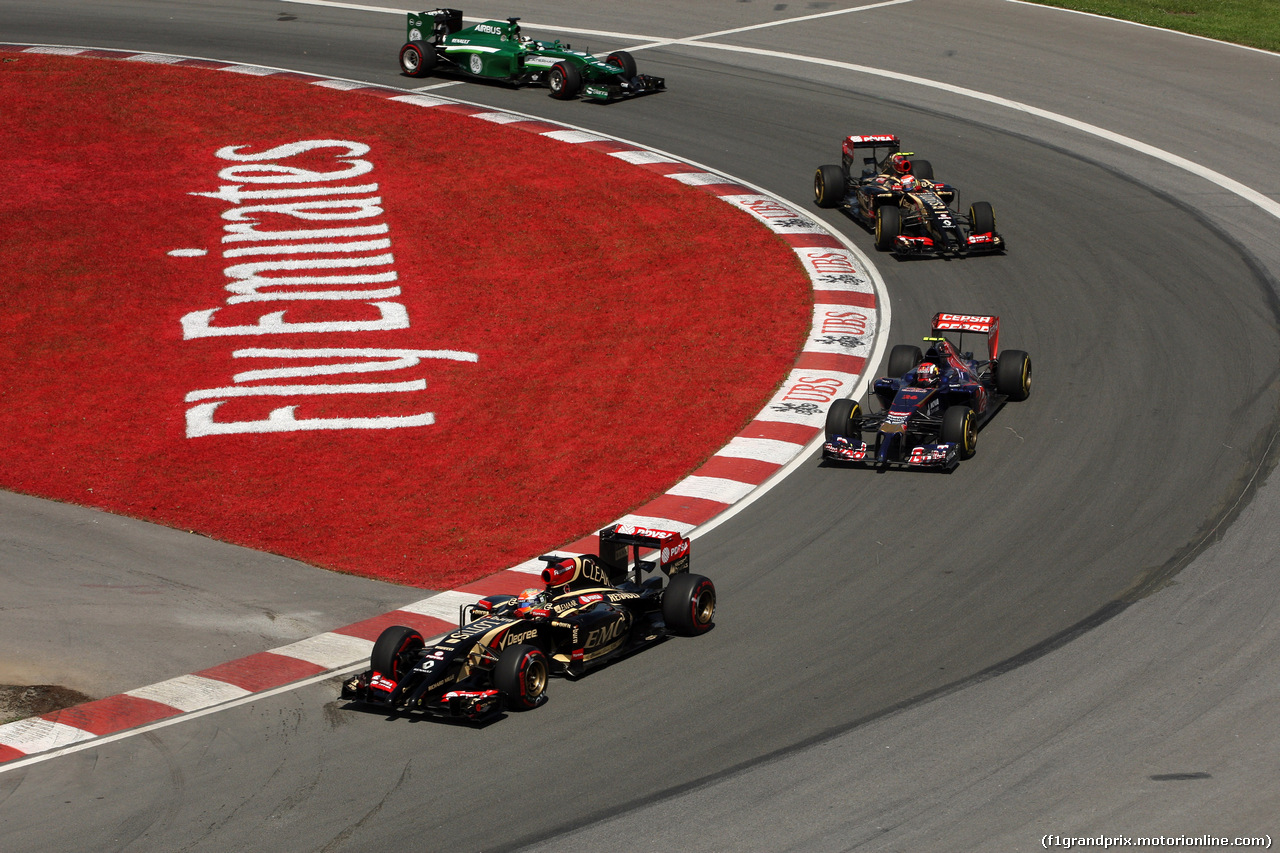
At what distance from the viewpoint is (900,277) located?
26.8m

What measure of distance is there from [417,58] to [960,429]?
24.0 metres

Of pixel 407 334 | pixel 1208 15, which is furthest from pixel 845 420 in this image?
pixel 1208 15

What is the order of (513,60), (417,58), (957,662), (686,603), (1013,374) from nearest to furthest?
(957,662)
(686,603)
(1013,374)
(513,60)
(417,58)

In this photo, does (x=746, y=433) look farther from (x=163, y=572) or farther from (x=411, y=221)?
(x=411, y=221)

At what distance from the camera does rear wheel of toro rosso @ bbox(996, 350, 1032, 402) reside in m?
21.2

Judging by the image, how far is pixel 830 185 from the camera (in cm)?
2991

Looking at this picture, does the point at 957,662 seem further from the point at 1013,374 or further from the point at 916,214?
the point at 916,214

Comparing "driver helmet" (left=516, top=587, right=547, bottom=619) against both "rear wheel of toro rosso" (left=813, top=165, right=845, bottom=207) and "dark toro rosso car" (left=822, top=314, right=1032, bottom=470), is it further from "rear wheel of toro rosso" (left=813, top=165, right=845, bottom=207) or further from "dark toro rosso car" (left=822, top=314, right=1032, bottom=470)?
"rear wheel of toro rosso" (left=813, top=165, right=845, bottom=207)

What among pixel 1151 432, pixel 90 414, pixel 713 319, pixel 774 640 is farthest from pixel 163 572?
pixel 1151 432

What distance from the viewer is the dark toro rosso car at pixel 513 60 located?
119 feet

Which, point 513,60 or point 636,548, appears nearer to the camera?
point 636,548

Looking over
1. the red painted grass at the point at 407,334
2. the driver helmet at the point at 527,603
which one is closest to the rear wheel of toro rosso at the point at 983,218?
the red painted grass at the point at 407,334

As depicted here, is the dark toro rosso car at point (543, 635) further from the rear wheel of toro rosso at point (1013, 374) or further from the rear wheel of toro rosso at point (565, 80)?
the rear wheel of toro rosso at point (565, 80)

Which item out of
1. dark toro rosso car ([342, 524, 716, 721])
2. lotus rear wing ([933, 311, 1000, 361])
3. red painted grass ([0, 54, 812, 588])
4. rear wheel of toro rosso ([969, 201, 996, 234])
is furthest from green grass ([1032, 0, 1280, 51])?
dark toro rosso car ([342, 524, 716, 721])
